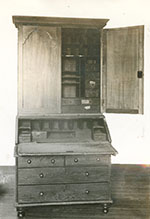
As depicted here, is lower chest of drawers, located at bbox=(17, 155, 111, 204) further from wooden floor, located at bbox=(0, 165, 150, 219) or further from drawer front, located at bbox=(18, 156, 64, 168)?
wooden floor, located at bbox=(0, 165, 150, 219)

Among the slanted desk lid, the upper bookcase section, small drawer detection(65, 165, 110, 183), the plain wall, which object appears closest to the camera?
the slanted desk lid

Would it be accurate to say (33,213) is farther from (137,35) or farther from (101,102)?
(137,35)

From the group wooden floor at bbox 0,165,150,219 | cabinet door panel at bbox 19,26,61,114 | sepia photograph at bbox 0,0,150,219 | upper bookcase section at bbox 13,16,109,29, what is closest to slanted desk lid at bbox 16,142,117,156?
sepia photograph at bbox 0,0,150,219

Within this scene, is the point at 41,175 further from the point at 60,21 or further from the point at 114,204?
the point at 60,21

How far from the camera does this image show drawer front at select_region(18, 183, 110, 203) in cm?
317

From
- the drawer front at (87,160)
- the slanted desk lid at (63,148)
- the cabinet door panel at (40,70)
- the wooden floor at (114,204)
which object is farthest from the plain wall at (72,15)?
the drawer front at (87,160)

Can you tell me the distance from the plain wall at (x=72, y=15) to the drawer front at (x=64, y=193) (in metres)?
1.57

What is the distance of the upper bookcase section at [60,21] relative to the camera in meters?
3.67

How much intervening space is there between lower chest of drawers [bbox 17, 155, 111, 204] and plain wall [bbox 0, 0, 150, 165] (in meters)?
1.56

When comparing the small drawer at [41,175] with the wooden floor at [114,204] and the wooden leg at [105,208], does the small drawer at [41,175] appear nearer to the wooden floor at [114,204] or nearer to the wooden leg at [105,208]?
the wooden floor at [114,204]

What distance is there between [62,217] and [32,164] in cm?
63

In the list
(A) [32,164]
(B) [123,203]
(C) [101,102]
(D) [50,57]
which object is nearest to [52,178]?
(A) [32,164]

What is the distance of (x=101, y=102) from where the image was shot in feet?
→ 12.9

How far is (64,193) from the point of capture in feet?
10.5
